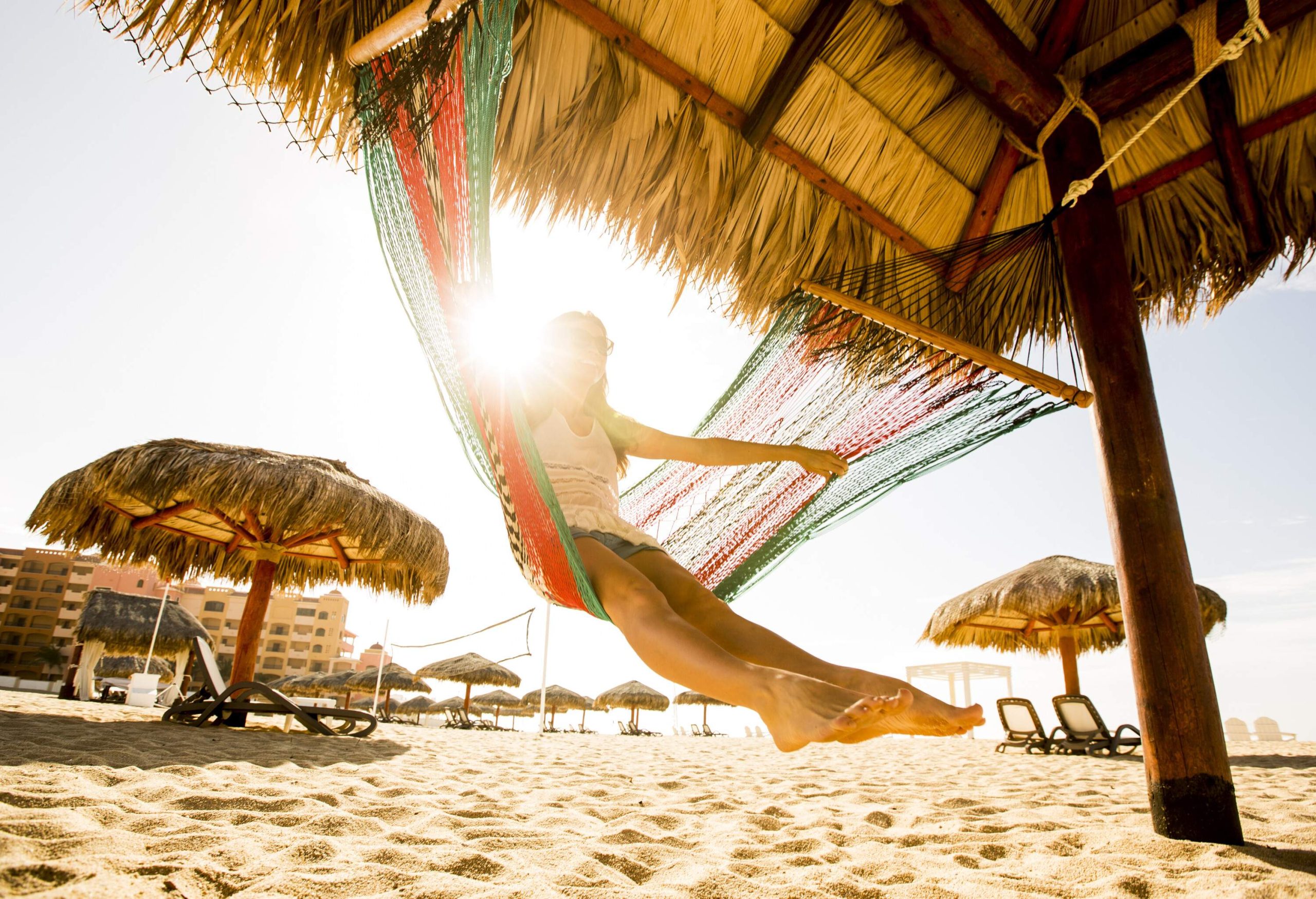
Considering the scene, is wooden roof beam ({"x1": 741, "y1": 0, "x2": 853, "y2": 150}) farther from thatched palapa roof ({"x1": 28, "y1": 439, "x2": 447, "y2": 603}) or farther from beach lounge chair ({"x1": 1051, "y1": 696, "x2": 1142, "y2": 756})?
beach lounge chair ({"x1": 1051, "y1": 696, "x2": 1142, "y2": 756})

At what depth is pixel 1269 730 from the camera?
1188 centimetres

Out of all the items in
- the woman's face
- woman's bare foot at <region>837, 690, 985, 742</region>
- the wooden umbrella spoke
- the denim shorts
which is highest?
the wooden umbrella spoke

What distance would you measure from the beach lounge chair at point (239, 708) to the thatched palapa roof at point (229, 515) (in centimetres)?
93

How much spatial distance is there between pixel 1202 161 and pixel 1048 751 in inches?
184

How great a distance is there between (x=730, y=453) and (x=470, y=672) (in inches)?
480

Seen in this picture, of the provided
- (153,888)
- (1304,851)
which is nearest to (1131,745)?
(1304,851)

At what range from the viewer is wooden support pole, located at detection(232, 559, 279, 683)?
484 cm

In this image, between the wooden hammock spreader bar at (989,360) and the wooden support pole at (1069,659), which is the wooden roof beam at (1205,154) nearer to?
the wooden hammock spreader bar at (989,360)

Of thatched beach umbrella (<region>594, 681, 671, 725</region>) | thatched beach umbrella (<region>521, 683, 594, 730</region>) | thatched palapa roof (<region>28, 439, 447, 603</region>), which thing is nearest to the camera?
thatched palapa roof (<region>28, 439, 447, 603</region>)

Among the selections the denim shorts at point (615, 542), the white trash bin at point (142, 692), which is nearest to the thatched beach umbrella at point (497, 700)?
the white trash bin at point (142, 692)

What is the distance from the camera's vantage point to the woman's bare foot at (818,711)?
884 millimetres

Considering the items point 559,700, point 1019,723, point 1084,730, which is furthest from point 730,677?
point 559,700

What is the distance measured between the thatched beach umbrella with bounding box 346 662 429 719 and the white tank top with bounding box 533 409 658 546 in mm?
13748

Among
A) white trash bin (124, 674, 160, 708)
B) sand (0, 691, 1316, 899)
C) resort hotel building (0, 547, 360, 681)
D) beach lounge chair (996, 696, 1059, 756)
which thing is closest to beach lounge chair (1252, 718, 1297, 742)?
beach lounge chair (996, 696, 1059, 756)
